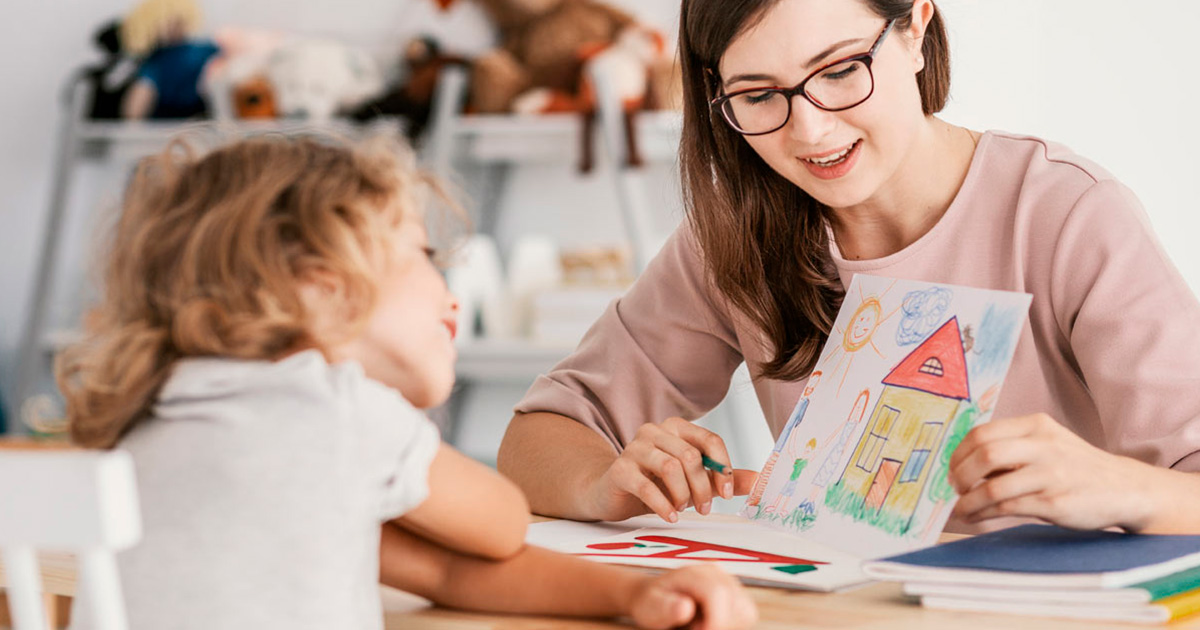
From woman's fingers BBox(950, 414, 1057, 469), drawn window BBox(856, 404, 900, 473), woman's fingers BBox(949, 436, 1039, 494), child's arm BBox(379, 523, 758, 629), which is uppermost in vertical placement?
woman's fingers BBox(950, 414, 1057, 469)

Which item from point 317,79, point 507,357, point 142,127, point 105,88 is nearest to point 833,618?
point 507,357

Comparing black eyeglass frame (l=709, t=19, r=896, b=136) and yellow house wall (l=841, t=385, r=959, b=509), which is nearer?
yellow house wall (l=841, t=385, r=959, b=509)

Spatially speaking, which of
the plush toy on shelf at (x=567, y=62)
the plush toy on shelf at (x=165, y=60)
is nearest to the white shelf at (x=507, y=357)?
the plush toy on shelf at (x=567, y=62)

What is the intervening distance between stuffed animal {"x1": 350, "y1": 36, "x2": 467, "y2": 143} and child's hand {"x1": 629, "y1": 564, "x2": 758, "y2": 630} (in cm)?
226

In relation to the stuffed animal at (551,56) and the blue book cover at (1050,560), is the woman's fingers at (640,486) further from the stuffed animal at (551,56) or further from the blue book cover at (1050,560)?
the stuffed animal at (551,56)

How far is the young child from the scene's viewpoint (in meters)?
0.59

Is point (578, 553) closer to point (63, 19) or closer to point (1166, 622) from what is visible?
point (1166, 622)

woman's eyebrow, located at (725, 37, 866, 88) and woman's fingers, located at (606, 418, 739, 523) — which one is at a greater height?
woman's eyebrow, located at (725, 37, 866, 88)

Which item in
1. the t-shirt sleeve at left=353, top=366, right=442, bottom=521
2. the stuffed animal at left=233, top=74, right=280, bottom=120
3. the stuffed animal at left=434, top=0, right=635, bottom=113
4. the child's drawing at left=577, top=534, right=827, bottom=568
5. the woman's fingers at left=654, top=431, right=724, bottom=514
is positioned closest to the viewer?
the t-shirt sleeve at left=353, top=366, right=442, bottom=521

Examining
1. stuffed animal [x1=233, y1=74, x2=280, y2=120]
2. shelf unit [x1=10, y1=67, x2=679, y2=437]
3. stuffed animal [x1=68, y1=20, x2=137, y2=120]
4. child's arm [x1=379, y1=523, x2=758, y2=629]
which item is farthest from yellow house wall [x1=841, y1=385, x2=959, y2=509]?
stuffed animal [x1=68, y1=20, x2=137, y2=120]

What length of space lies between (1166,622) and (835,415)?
1.07ft

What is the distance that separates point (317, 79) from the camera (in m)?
2.79

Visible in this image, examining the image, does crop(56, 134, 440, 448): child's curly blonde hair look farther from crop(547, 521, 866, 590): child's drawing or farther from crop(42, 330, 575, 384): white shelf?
crop(42, 330, 575, 384): white shelf

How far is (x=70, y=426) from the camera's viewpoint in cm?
67
